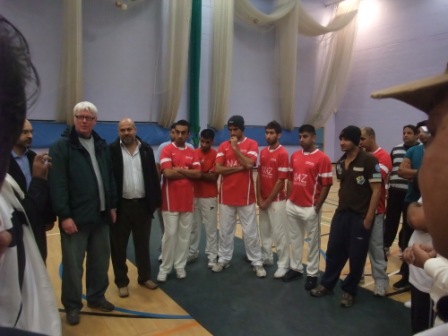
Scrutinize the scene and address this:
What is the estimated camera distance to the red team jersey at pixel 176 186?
3.61 meters

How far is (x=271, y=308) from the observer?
306 centimetres

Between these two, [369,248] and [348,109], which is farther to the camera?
[348,109]

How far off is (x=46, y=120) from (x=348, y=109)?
9.62 m

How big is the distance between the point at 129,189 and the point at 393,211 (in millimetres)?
3219

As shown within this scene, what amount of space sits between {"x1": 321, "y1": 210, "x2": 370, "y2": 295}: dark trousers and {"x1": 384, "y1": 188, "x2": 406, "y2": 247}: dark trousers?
134 centimetres

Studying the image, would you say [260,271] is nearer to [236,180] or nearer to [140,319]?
[236,180]

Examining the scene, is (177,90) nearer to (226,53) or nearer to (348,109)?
(226,53)

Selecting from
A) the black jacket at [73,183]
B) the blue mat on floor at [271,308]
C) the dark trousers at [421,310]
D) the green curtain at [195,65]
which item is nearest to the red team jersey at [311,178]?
the blue mat on floor at [271,308]

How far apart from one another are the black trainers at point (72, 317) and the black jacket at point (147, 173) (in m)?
1.08

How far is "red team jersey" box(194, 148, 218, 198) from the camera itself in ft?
13.4

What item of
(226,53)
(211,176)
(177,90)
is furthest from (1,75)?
(226,53)

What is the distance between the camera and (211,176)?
4.01 metres

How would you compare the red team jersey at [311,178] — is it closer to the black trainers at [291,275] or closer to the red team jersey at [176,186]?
the black trainers at [291,275]

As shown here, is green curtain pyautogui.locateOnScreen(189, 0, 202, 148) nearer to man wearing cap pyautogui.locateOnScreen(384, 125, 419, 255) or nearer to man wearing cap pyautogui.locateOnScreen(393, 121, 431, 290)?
man wearing cap pyautogui.locateOnScreen(384, 125, 419, 255)
